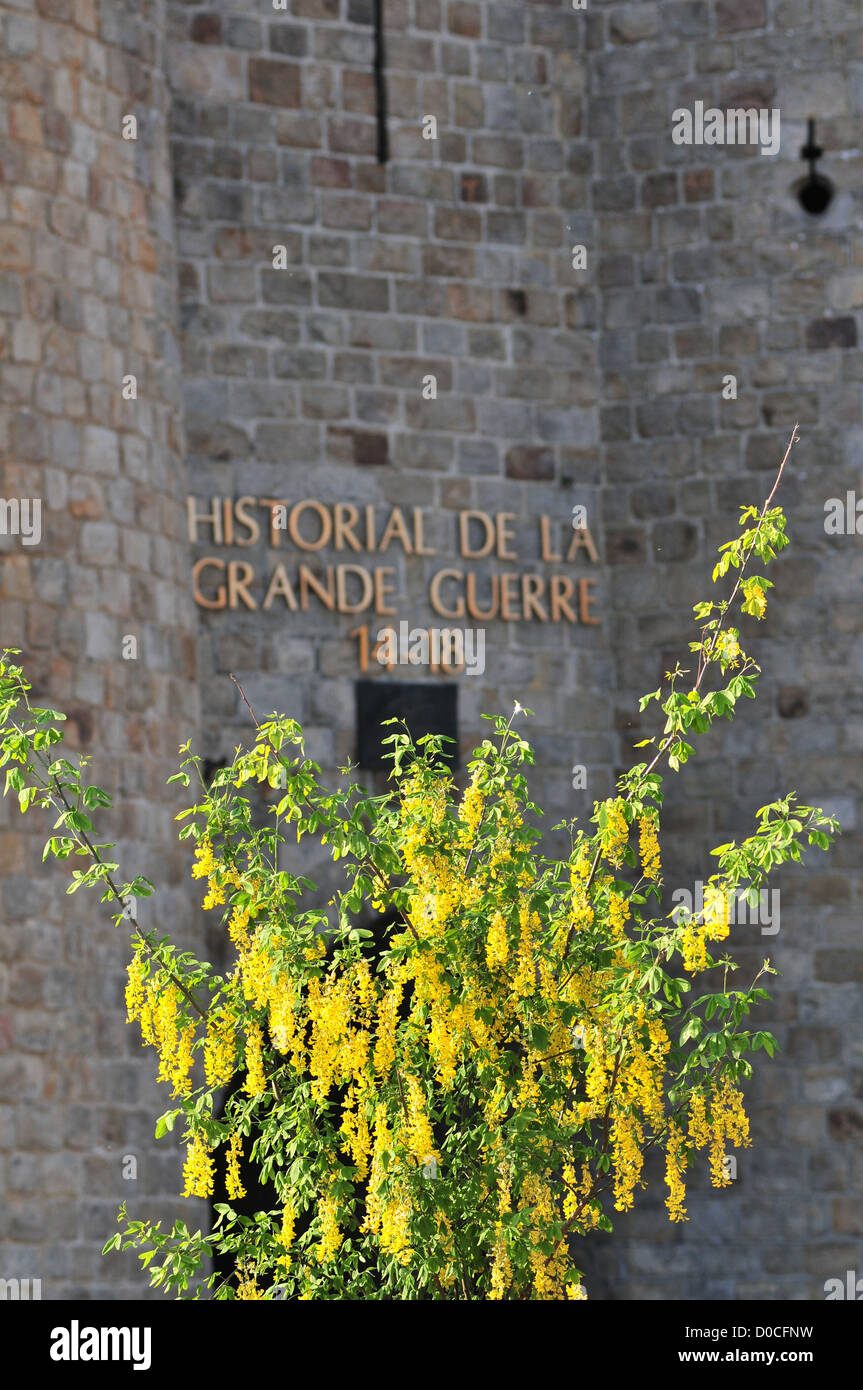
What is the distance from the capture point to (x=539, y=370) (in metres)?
11.0

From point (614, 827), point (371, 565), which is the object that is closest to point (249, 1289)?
point (614, 827)

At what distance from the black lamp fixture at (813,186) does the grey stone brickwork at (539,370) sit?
0.05 metres

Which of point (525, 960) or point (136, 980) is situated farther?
point (136, 980)

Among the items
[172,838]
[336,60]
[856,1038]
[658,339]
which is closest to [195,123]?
[336,60]

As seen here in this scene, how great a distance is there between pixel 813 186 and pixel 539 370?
173 cm

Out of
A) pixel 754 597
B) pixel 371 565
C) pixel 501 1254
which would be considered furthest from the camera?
pixel 371 565

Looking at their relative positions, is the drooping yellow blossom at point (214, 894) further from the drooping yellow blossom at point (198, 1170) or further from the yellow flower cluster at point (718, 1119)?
the yellow flower cluster at point (718, 1119)

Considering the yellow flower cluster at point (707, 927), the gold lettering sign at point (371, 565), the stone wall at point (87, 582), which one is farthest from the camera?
the gold lettering sign at point (371, 565)

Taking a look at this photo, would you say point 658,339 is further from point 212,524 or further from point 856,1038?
point 856,1038

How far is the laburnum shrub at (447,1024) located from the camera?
5008 millimetres

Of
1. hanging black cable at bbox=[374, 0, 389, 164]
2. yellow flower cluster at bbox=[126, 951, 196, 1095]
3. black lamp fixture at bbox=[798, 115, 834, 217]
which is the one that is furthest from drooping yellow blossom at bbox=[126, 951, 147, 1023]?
black lamp fixture at bbox=[798, 115, 834, 217]

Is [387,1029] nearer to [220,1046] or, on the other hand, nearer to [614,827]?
[220,1046]

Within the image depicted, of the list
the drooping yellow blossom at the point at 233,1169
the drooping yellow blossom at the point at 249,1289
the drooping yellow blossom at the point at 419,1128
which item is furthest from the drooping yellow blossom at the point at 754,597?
the drooping yellow blossom at the point at 249,1289

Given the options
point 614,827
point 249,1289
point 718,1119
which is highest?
point 614,827
